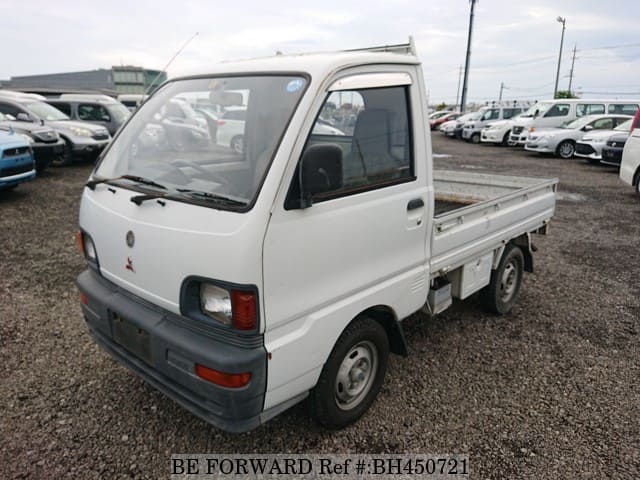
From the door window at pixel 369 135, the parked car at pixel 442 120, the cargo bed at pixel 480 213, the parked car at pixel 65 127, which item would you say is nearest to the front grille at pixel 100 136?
the parked car at pixel 65 127

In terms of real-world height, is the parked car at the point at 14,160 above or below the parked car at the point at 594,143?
above

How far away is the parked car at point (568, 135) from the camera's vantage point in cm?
1638

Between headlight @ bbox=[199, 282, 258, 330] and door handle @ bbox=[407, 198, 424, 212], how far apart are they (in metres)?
1.21

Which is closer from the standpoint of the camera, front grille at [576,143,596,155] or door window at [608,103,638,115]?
front grille at [576,143,596,155]

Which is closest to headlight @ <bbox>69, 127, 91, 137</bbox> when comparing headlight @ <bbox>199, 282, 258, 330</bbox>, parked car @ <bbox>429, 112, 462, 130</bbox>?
headlight @ <bbox>199, 282, 258, 330</bbox>

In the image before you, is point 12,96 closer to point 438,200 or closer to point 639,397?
point 438,200

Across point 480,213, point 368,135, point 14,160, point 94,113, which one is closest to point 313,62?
point 368,135

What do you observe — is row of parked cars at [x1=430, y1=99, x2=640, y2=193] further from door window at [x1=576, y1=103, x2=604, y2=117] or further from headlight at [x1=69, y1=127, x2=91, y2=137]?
headlight at [x1=69, y1=127, x2=91, y2=137]

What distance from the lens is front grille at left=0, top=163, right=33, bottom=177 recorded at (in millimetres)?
7921

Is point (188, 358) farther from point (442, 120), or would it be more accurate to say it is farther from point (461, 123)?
point (442, 120)

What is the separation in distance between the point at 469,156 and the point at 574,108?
5.29 m

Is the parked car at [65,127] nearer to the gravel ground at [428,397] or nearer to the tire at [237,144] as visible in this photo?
the gravel ground at [428,397]

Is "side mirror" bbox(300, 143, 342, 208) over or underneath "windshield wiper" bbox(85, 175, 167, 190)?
over

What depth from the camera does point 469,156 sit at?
1761 cm
